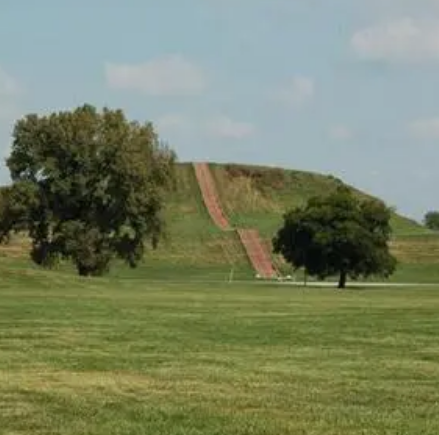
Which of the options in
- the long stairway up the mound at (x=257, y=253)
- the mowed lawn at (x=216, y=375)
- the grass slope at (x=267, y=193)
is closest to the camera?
the mowed lawn at (x=216, y=375)

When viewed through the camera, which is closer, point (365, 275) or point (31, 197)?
point (31, 197)

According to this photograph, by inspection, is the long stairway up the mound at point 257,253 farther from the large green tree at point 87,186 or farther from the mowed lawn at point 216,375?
the mowed lawn at point 216,375

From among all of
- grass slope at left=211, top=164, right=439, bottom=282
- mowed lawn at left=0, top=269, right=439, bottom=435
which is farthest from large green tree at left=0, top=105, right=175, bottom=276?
grass slope at left=211, top=164, right=439, bottom=282

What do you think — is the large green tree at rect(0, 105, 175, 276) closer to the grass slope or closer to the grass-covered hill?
the grass-covered hill

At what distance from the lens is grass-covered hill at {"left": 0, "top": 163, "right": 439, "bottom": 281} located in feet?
391

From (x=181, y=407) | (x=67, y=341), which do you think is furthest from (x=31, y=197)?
(x=181, y=407)

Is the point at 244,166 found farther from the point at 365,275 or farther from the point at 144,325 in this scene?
the point at 144,325

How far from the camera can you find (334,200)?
92.0 meters

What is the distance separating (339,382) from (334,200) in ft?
251

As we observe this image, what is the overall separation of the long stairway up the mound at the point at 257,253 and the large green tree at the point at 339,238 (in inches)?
954

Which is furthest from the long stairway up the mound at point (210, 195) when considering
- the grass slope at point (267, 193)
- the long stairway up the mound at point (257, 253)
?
the long stairway up the mound at point (257, 253)

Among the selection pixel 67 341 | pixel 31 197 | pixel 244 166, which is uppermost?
pixel 244 166

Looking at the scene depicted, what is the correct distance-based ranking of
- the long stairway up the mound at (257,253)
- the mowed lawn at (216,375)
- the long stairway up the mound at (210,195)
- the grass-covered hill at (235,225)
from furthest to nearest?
the long stairway up the mound at (210,195)
the grass-covered hill at (235,225)
the long stairway up the mound at (257,253)
the mowed lawn at (216,375)

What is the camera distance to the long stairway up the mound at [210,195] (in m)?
149
